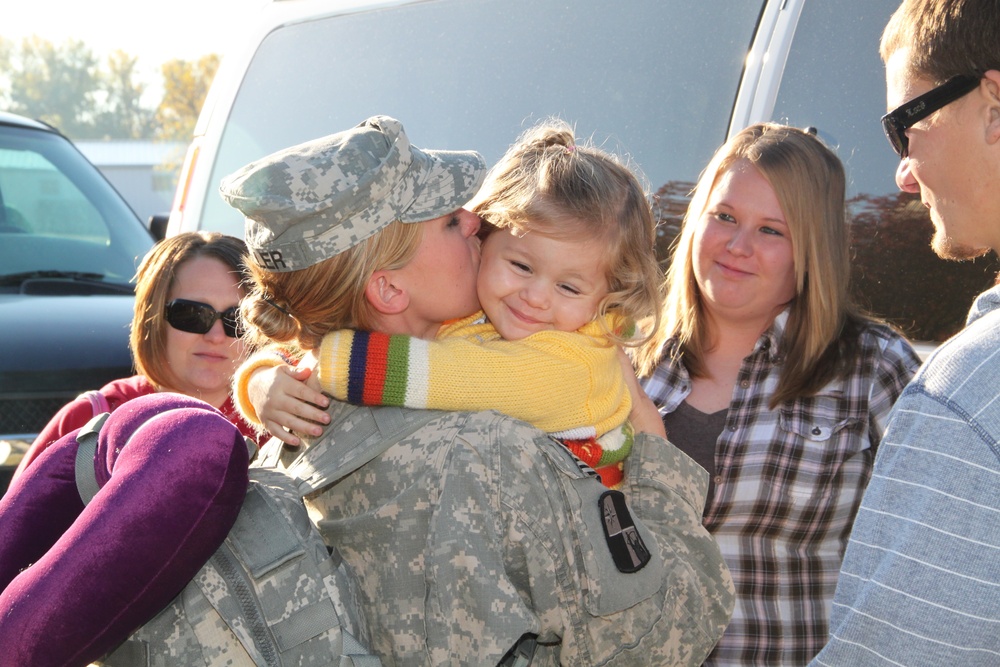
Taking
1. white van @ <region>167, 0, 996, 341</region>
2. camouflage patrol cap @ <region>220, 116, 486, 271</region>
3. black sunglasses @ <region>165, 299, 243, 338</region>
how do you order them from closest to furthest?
camouflage patrol cap @ <region>220, 116, 486, 271</region>, white van @ <region>167, 0, 996, 341</region>, black sunglasses @ <region>165, 299, 243, 338</region>

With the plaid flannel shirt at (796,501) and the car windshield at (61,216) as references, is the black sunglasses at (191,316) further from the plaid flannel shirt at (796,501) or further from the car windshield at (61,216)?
the car windshield at (61,216)

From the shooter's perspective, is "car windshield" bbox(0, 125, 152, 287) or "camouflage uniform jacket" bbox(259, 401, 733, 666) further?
"car windshield" bbox(0, 125, 152, 287)

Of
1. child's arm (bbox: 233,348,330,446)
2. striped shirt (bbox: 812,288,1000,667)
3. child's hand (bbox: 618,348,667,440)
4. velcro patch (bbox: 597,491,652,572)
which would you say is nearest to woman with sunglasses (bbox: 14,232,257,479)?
child's arm (bbox: 233,348,330,446)

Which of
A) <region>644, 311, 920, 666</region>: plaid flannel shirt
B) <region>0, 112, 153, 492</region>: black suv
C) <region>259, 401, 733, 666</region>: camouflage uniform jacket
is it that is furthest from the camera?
<region>0, 112, 153, 492</region>: black suv

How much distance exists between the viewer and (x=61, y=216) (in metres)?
5.27

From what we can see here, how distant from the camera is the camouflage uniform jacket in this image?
5.66 feet

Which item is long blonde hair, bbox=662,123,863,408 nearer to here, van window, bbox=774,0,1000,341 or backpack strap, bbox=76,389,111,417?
van window, bbox=774,0,1000,341

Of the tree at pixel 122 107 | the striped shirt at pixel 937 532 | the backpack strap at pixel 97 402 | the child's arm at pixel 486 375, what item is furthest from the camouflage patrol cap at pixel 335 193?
the tree at pixel 122 107

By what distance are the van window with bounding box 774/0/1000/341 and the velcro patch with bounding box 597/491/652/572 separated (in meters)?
1.41

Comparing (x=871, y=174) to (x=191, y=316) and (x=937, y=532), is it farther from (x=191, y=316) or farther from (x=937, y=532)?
(x=191, y=316)

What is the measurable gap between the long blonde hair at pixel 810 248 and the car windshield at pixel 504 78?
0.36 metres

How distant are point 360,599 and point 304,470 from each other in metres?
0.27

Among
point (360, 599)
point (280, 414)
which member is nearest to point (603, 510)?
point (360, 599)

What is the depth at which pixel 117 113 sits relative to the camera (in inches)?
3184
